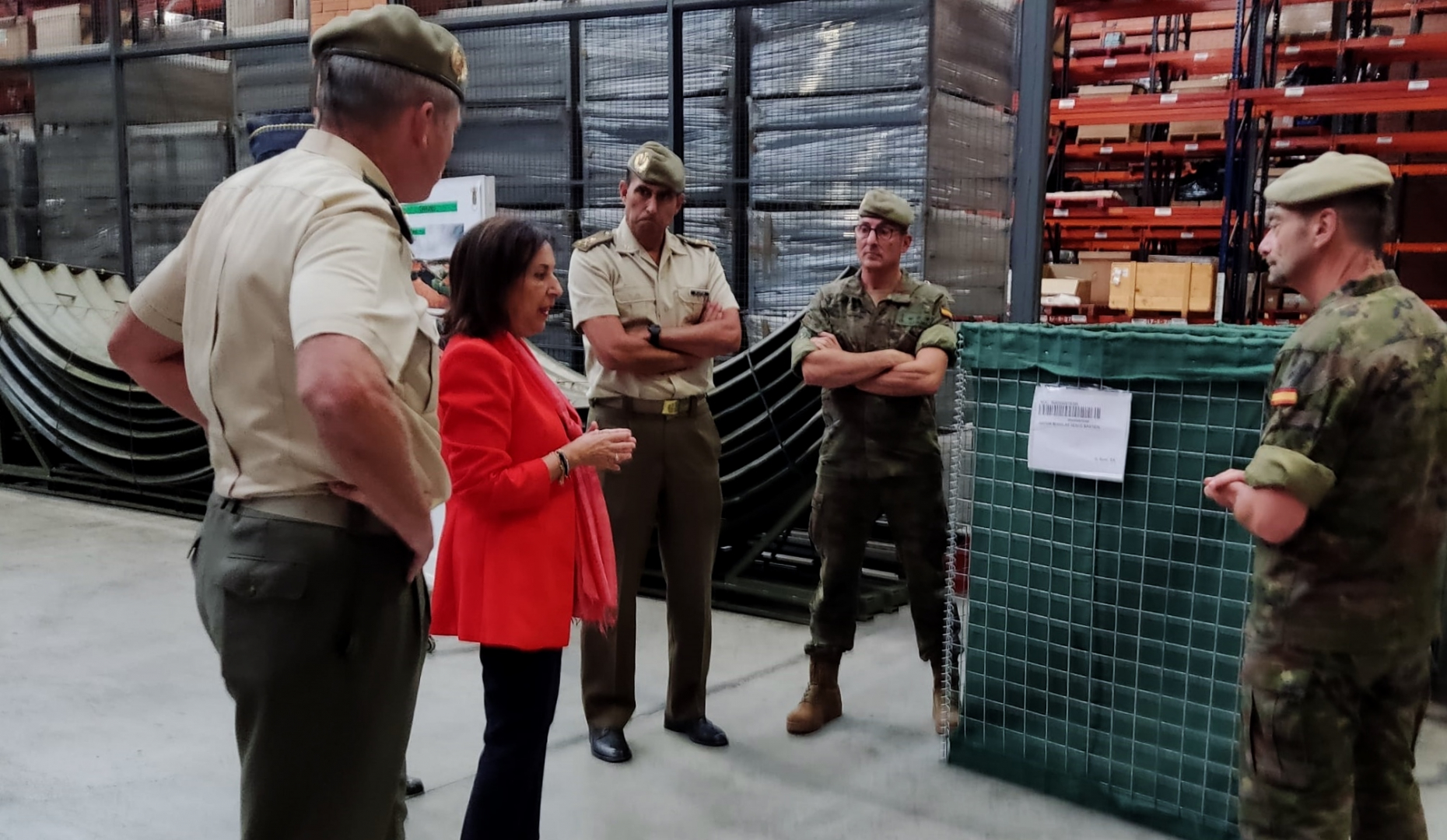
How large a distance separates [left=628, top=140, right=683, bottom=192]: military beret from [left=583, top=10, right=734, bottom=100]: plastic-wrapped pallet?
2.18 metres

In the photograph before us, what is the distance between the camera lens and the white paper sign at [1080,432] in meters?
2.63

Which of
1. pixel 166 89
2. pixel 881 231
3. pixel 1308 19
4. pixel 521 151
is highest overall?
pixel 1308 19

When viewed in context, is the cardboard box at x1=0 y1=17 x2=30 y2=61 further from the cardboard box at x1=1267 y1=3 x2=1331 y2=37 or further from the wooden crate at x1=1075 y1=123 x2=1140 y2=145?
the cardboard box at x1=1267 y1=3 x2=1331 y2=37

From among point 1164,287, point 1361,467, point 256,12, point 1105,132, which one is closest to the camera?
point 1361,467

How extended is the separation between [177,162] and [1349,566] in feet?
23.8

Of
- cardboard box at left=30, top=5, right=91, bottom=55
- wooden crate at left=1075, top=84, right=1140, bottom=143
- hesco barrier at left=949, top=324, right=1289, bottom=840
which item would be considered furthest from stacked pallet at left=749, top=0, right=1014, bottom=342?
cardboard box at left=30, top=5, right=91, bottom=55

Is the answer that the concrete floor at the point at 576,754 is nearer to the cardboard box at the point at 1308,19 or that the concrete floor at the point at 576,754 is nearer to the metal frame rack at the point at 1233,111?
the metal frame rack at the point at 1233,111

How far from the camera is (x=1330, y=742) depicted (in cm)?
180

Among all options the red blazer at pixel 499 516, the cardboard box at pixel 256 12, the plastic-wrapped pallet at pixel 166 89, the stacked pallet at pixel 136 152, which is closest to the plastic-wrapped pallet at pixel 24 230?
the stacked pallet at pixel 136 152

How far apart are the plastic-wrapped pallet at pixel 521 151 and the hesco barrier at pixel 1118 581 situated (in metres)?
3.38

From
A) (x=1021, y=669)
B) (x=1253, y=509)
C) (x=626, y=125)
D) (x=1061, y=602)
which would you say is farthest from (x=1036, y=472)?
(x=626, y=125)

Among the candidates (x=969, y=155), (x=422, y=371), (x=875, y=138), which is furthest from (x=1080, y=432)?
(x=969, y=155)

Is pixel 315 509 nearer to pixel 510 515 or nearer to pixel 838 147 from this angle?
pixel 510 515

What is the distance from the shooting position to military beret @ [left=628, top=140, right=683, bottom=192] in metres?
3.08
